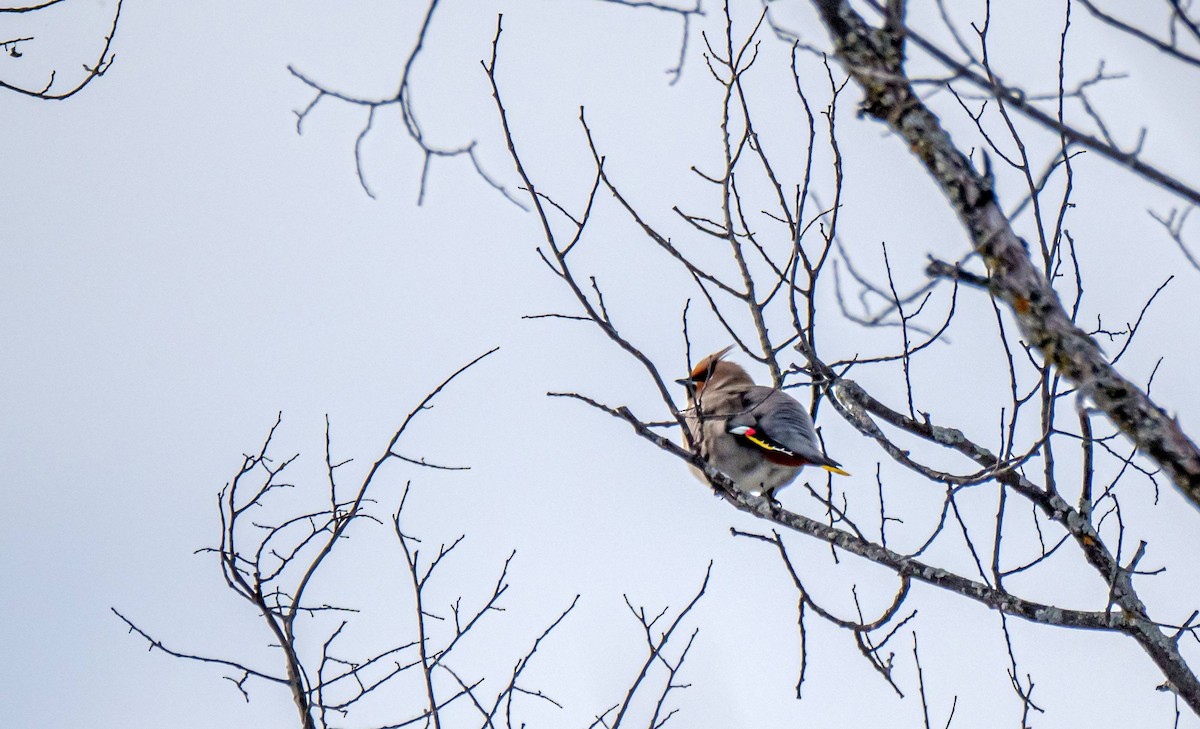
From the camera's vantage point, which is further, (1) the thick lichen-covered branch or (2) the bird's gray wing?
(2) the bird's gray wing

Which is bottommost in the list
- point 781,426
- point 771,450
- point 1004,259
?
point 1004,259

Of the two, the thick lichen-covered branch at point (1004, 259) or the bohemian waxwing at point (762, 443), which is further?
the bohemian waxwing at point (762, 443)

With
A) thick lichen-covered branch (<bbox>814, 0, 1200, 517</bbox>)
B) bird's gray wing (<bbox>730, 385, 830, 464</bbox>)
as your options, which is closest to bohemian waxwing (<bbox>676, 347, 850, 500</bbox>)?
bird's gray wing (<bbox>730, 385, 830, 464</bbox>)

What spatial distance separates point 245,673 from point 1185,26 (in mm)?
3822

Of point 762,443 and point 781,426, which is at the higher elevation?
point 781,426

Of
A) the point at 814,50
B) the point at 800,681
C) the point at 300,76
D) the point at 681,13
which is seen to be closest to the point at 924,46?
the point at 814,50

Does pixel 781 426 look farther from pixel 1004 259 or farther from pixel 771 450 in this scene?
pixel 1004 259

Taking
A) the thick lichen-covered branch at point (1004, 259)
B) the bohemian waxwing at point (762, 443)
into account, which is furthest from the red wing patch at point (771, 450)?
the thick lichen-covered branch at point (1004, 259)

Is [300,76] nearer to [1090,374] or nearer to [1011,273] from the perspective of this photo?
[1011,273]

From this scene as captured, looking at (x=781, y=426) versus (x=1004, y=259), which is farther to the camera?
(x=781, y=426)

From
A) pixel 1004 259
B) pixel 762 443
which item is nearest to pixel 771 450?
pixel 762 443

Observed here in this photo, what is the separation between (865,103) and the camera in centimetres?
283

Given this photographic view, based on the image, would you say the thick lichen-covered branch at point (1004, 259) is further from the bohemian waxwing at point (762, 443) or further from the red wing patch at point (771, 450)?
the red wing patch at point (771, 450)

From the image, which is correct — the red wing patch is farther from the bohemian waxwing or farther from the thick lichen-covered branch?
the thick lichen-covered branch
